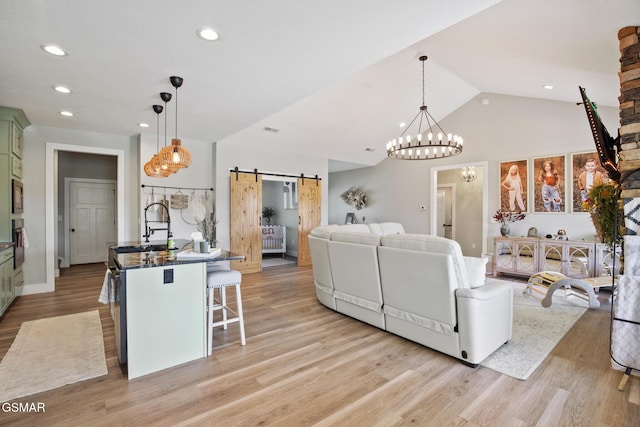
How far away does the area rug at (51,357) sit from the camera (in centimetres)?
230

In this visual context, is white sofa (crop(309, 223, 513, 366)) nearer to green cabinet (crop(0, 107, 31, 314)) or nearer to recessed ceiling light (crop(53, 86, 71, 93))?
recessed ceiling light (crop(53, 86, 71, 93))

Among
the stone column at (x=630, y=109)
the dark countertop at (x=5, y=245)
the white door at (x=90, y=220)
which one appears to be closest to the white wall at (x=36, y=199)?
the dark countertop at (x=5, y=245)

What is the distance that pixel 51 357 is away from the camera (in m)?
2.70

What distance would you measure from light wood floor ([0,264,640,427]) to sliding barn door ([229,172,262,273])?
310 cm

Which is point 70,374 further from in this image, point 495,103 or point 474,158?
point 495,103

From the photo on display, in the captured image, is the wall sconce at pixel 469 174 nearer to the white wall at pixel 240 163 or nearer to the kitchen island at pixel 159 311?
the white wall at pixel 240 163

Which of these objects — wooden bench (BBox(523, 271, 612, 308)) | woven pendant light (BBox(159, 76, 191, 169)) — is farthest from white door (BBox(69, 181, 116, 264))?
wooden bench (BBox(523, 271, 612, 308))

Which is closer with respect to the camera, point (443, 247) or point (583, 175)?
point (443, 247)

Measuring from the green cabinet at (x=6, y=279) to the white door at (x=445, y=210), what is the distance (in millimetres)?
8768

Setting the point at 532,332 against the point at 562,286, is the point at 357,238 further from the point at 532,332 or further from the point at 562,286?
the point at 562,286

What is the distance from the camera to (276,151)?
22.4 feet

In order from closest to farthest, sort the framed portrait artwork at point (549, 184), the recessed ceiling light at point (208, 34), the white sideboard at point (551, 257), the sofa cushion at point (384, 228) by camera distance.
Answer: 1. the recessed ceiling light at point (208, 34)
2. the white sideboard at point (551, 257)
3. the framed portrait artwork at point (549, 184)
4. the sofa cushion at point (384, 228)

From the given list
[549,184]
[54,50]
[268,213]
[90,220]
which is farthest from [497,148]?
[90,220]

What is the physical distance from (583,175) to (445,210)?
352 centimetres
